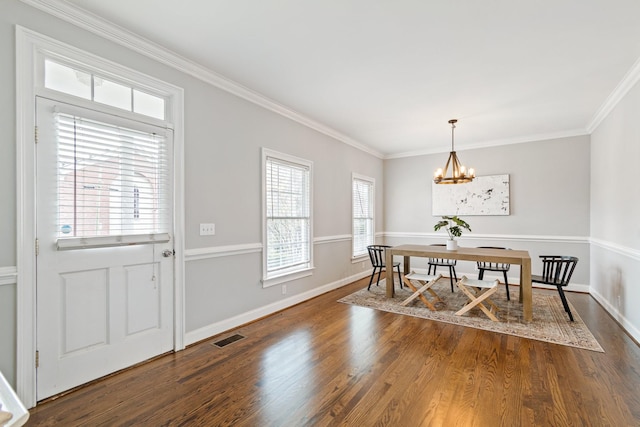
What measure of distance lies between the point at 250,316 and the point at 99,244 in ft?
5.83

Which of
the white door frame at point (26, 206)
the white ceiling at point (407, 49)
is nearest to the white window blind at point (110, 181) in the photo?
the white door frame at point (26, 206)

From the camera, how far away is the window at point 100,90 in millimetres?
2146

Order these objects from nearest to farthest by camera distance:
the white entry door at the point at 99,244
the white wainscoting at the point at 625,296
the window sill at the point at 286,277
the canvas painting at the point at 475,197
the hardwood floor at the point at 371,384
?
the hardwood floor at the point at 371,384, the white entry door at the point at 99,244, the white wainscoting at the point at 625,296, the window sill at the point at 286,277, the canvas painting at the point at 475,197

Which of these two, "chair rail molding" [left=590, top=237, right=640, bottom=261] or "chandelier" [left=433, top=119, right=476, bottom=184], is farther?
"chandelier" [left=433, top=119, right=476, bottom=184]

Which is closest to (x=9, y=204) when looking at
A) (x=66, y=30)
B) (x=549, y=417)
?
(x=66, y=30)

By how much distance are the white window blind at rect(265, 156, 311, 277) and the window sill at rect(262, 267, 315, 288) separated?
56 millimetres

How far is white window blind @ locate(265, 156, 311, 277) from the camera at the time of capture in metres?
3.89

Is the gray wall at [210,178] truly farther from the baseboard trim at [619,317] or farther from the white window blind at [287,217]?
the baseboard trim at [619,317]

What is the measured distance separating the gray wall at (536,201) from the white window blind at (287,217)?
10.1 ft

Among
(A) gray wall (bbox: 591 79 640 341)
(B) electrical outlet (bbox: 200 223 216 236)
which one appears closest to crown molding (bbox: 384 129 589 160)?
(A) gray wall (bbox: 591 79 640 341)

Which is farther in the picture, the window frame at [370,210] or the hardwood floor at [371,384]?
the window frame at [370,210]

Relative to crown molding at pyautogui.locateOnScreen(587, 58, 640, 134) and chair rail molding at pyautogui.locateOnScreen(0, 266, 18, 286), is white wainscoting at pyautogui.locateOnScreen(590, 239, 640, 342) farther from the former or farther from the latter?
chair rail molding at pyautogui.locateOnScreen(0, 266, 18, 286)

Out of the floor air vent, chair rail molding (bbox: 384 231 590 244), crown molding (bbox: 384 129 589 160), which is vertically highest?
crown molding (bbox: 384 129 589 160)

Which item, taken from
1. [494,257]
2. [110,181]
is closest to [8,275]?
[110,181]
